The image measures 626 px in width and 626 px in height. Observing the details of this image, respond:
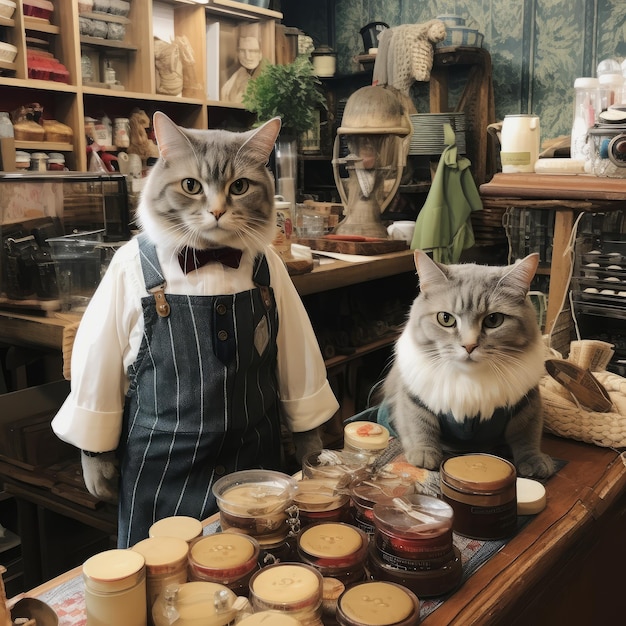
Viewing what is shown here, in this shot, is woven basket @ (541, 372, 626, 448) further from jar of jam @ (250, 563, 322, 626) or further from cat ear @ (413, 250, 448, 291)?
jar of jam @ (250, 563, 322, 626)

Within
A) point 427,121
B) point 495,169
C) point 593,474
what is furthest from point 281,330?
point 495,169

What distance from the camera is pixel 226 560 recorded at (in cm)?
77

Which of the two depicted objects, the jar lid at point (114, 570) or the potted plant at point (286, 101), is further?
the potted plant at point (286, 101)

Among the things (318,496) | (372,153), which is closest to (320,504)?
(318,496)

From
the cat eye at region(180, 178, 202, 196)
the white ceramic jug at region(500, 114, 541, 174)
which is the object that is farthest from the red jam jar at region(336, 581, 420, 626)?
the white ceramic jug at region(500, 114, 541, 174)

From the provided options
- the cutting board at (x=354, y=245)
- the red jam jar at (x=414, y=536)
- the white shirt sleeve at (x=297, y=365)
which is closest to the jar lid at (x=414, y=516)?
the red jam jar at (x=414, y=536)

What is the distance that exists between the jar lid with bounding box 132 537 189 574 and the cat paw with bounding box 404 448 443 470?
0.44 metres

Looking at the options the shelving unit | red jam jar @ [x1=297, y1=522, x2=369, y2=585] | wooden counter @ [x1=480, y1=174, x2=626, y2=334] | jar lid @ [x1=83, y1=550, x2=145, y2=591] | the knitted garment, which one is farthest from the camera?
the knitted garment

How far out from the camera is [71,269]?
1.80 m

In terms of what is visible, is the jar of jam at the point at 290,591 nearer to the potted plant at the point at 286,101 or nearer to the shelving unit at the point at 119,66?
the potted plant at the point at 286,101

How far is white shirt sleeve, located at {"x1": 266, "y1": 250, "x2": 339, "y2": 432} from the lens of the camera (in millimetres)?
1323

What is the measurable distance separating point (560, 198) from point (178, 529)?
1126mm

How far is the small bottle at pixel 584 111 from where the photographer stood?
1.66 metres

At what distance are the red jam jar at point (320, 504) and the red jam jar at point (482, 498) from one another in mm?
150
